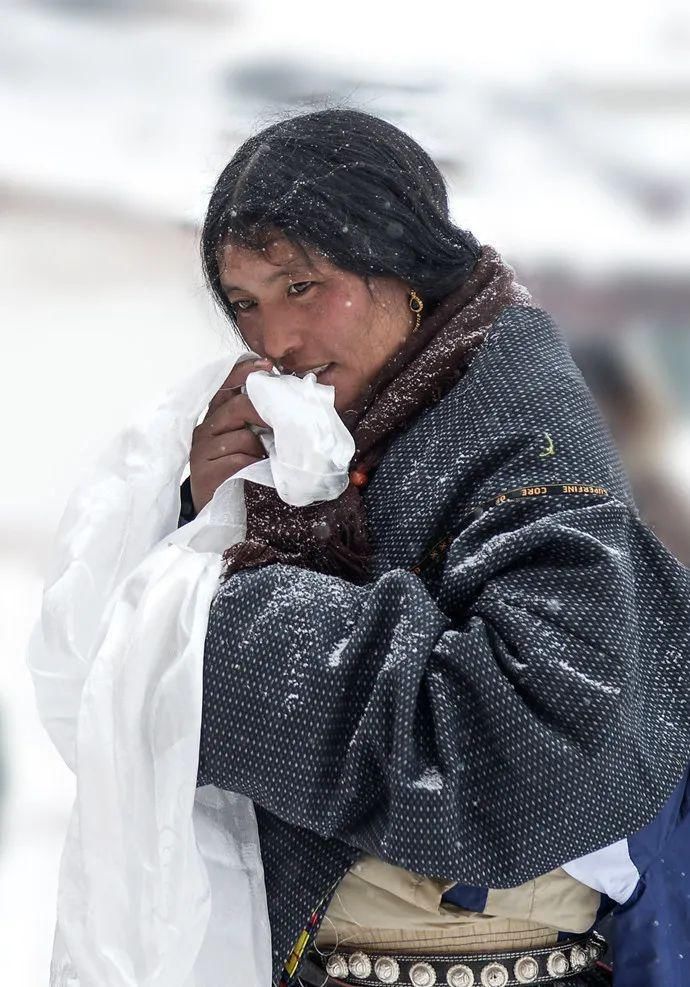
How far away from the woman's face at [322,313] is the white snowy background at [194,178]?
40cm

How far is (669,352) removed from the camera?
5.98ft

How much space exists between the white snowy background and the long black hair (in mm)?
324

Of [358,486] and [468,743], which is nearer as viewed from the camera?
[468,743]

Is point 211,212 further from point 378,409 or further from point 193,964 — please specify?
point 193,964

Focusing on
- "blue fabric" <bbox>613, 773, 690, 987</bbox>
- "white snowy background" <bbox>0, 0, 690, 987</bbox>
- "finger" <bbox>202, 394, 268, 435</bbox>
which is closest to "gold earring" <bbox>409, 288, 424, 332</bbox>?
"finger" <bbox>202, 394, 268, 435</bbox>

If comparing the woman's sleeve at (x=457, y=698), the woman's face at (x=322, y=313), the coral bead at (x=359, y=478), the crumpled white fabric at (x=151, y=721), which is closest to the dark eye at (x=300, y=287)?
the woman's face at (x=322, y=313)

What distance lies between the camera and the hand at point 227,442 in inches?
50.2

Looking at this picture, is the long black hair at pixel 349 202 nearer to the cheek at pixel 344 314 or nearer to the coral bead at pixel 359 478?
the cheek at pixel 344 314

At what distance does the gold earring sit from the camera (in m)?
1.29

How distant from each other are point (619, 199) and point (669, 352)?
0.27 metres

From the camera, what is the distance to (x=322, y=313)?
1247 millimetres

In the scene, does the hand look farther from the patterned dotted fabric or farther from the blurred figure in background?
the blurred figure in background

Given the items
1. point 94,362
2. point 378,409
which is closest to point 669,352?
point 378,409

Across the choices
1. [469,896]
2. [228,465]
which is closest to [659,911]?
[469,896]
